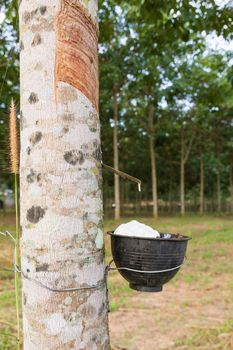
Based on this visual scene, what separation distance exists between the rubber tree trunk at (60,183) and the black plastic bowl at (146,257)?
230 millimetres

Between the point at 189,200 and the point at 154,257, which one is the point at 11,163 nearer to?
the point at 154,257

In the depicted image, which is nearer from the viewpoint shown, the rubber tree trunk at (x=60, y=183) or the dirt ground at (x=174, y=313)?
the rubber tree trunk at (x=60, y=183)

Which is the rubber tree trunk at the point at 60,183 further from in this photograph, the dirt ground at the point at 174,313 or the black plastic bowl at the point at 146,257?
the dirt ground at the point at 174,313

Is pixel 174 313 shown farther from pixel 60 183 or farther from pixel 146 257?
pixel 60 183

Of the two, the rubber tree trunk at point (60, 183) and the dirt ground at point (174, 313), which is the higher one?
the rubber tree trunk at point (60, 183)

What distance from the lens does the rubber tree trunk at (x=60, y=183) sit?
1.02m

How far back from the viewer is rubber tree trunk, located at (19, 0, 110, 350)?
1.02 metres

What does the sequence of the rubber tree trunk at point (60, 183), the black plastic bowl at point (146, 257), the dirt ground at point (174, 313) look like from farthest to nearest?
the dirt ground at point (174, 313), the black plastic bowl at point (146, 257), the rubber tree trunk at point (60, 183)

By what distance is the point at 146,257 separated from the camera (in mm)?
1318

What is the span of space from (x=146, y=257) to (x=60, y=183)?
1.47 ft

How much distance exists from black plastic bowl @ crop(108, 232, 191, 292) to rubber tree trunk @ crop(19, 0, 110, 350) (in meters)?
0.23

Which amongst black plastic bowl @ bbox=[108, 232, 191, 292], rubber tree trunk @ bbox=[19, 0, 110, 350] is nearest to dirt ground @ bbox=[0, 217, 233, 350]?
black plastic bowl @ bbox=[108, 232, 191, 292]

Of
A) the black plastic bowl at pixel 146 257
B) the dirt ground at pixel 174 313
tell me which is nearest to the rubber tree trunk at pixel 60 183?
the black plastic bowl at pixel 146 257

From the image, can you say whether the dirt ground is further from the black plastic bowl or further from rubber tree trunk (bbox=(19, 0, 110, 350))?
rubber tree trunk (bbox=(19, 0, 110, 350))
